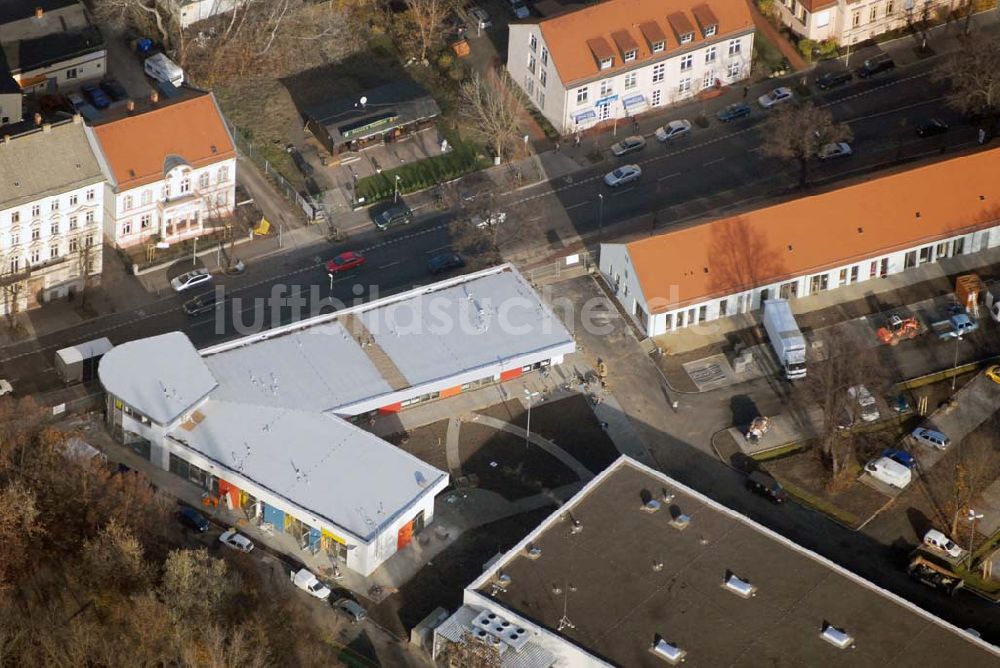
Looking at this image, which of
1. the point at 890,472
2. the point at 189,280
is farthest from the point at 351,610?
the point at 890,472

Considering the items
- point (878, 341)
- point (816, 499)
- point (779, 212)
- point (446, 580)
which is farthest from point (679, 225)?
point (446, 580)

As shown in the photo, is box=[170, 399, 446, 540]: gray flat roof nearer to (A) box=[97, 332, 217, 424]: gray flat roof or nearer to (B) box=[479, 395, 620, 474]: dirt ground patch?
(A) box=[97, 332, 217, 424]: gray flat roof

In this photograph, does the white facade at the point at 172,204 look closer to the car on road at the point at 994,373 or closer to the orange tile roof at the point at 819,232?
the orange tile roof at the point at 819,232

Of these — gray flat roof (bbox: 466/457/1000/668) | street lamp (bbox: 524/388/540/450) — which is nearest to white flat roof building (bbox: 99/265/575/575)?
street lamp (bbox: 524/388/540/450)

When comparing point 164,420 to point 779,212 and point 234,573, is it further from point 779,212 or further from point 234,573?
point 779,212

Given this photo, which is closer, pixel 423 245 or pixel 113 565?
pixel 113 565
